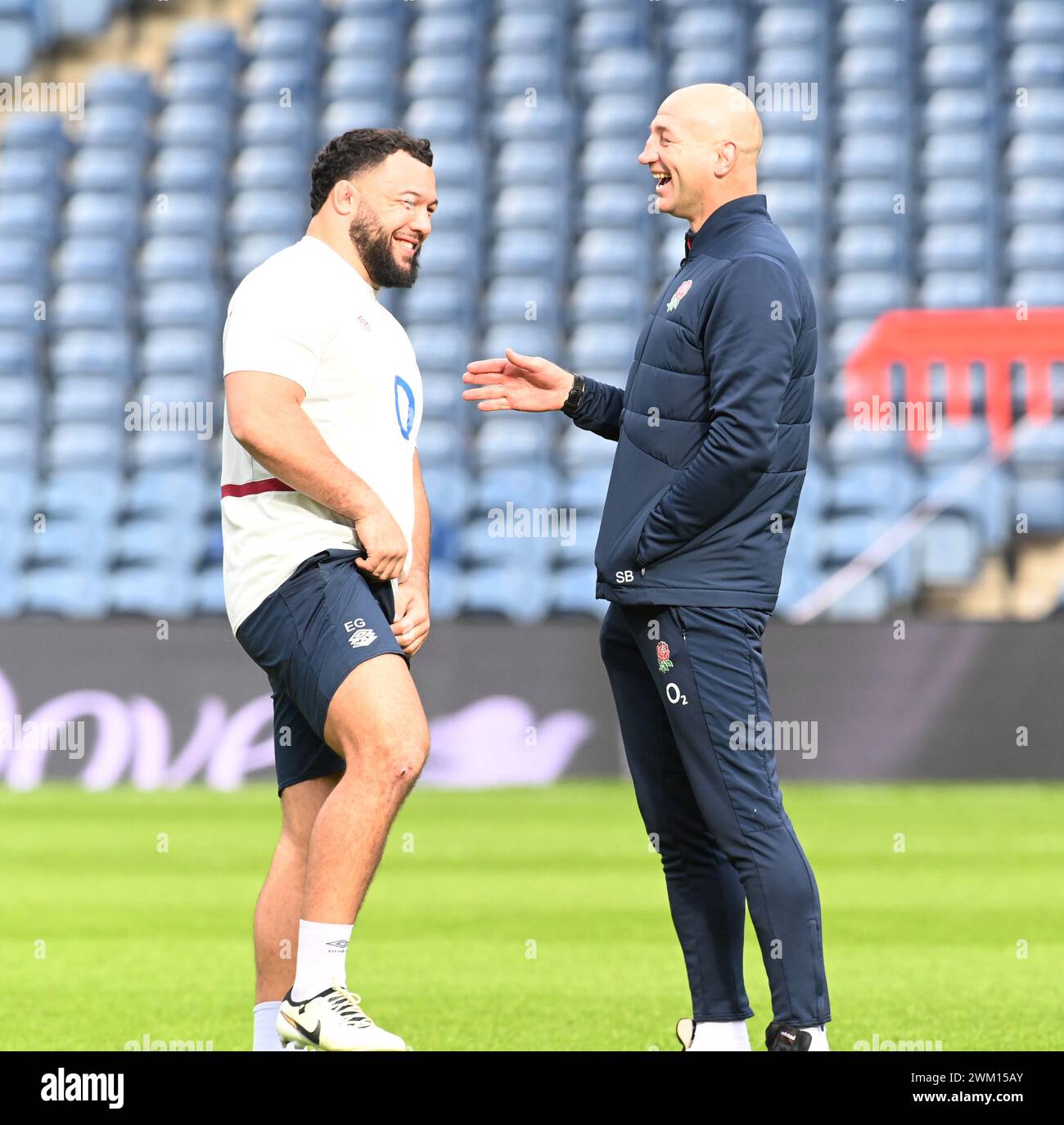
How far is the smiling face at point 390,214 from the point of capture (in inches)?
158

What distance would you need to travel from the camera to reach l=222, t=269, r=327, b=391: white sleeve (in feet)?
12.4

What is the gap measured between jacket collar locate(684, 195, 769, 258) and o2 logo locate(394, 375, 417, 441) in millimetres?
705

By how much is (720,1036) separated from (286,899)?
1.00 m

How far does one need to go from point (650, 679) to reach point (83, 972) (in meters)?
2.60

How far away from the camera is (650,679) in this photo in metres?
4.09

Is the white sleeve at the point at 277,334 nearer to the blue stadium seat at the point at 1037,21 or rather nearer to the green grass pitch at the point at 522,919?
the green grass pitch at the point at 522,919

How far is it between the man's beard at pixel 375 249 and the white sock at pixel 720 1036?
1.79 m

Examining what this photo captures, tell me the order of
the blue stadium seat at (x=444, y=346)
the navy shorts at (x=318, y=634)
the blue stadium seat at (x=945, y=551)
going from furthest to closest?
the blue stadium seat at (x=444, y=346) < the blue stadium seat at (x=945, y=551) < the navy shorts at (x=318, y=634)

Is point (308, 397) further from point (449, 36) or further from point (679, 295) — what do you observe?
point (449, 36)

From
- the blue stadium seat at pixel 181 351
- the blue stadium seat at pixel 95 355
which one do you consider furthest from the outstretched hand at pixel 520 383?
the blue stadium seat at pixel 95 355

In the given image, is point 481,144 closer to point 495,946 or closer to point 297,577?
point 495,946

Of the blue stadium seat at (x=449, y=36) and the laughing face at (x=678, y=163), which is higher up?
the blue stadium seat at (x=449, y=36)
